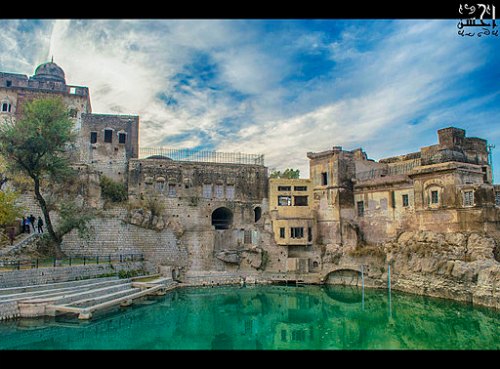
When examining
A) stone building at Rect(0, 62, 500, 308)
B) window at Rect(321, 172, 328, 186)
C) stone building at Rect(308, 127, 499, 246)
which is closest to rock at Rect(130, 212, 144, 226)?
stone building at Rect(0, 62, 500, 308)

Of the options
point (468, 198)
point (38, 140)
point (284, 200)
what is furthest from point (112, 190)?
point (468, 198)

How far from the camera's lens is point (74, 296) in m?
16.9

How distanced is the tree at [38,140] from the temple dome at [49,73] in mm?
18922

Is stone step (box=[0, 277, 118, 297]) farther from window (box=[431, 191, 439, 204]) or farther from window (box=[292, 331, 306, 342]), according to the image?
window (box=[431, 191, 439, 204])

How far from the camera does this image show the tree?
2055cm

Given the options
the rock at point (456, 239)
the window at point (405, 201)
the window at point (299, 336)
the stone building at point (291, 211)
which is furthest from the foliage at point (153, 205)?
the rock at point (456, 239)

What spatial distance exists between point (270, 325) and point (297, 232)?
12143 mm

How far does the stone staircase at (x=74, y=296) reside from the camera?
15125 millimetres

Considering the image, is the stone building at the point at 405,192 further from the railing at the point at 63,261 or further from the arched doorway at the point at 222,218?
the railing at the point at 63,261

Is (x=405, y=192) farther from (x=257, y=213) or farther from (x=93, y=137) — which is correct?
(x=93, y=137)

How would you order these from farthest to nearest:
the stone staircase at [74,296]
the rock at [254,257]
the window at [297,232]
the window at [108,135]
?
the window at [108,135] → the window at [297,232] → the rock at [254,257] → the stone staircase at [74,296]

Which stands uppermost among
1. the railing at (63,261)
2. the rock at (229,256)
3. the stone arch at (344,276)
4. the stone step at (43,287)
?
the railing at (63,261)
